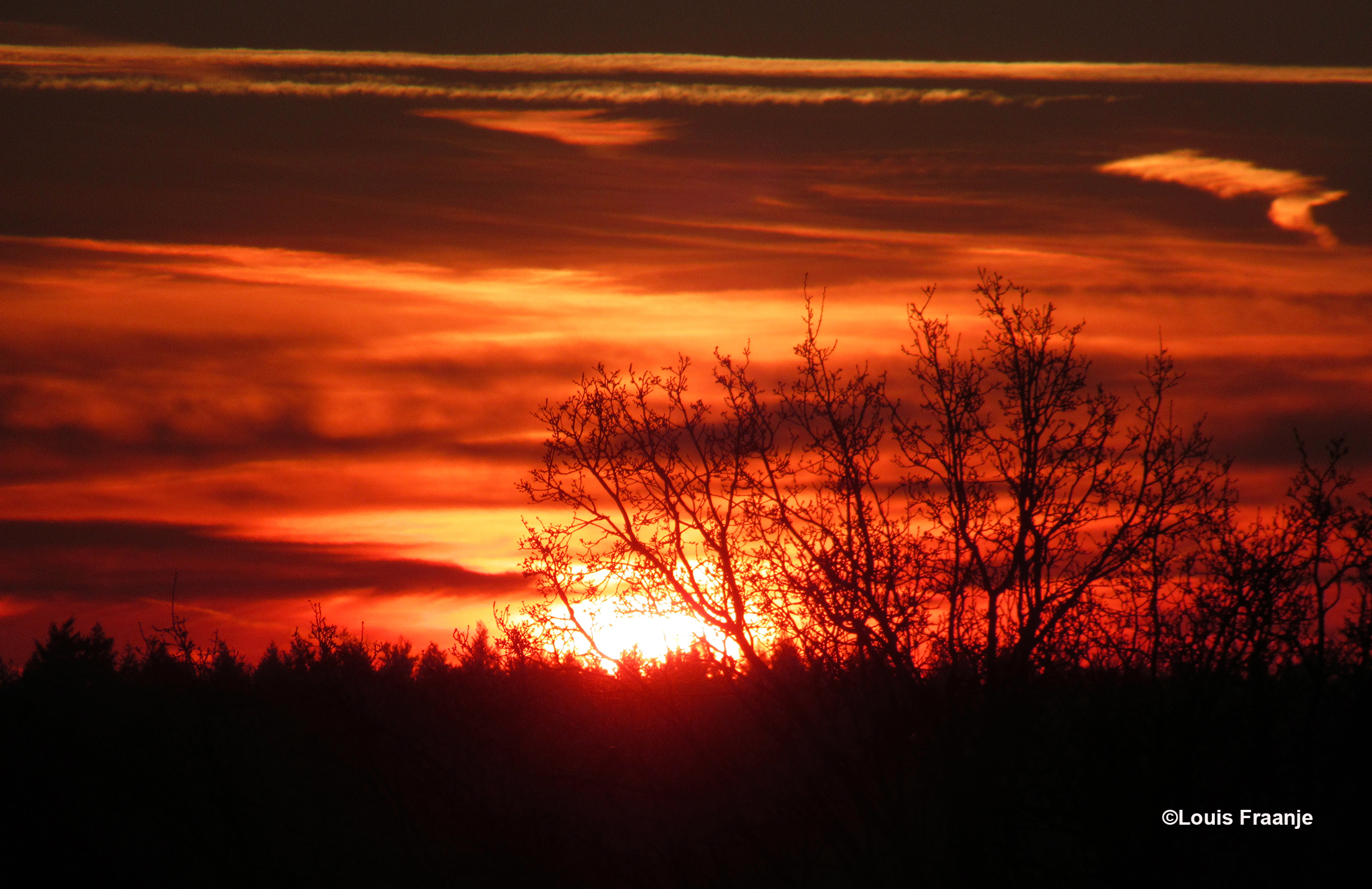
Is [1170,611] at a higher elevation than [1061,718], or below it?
higher

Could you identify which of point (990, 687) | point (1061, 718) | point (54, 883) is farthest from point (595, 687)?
point (54, 883)

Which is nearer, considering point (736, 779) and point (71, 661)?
point (736, 779)

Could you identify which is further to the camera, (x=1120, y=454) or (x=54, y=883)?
(x=54, y=883)

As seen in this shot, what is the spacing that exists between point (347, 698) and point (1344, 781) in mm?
23822

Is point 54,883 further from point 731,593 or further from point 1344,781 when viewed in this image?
point 1344,781

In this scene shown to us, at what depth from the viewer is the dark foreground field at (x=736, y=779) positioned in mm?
18750

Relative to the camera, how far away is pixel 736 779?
4275 cm

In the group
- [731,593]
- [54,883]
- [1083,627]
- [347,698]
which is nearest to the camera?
[1083,627]

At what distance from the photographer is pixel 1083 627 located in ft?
62.3

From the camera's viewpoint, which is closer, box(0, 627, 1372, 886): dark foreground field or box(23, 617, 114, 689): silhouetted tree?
box(0, 627, 1372, 886): dark foreground field

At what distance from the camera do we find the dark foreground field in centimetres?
1875

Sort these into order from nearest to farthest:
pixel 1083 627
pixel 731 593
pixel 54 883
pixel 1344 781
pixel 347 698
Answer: pixel 1083 627 < pixel 731 593 < pixel 1344 781 < pixel 347 698 < pixel 54 883

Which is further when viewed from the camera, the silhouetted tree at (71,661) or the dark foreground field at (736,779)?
the silhouetted tree at (71,661)

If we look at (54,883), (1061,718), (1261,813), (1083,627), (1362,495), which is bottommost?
(54,883)
